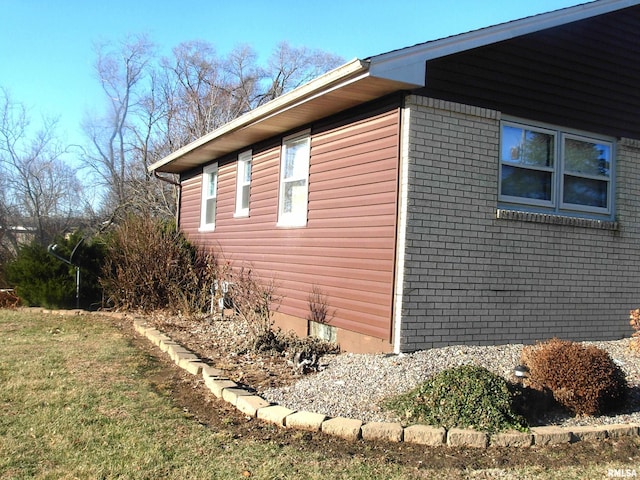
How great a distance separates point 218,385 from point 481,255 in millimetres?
3592

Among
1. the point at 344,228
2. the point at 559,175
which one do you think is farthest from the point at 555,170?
the point at 344,228

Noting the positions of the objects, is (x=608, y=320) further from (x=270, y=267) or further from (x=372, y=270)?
(x=270, y=267)

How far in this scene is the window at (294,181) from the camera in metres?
9.16

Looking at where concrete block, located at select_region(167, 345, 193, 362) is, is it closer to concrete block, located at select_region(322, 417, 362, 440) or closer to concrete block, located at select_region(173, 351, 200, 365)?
concrete block, located at select_region(173, 351, 200, 365)

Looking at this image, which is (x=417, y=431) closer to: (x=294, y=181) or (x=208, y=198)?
(x=294, y=181)

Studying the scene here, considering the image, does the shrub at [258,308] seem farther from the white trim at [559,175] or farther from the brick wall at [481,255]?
the white trim at [559,175]

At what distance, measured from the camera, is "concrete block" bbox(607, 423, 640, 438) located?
4758 mm

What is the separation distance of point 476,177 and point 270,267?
4071 mm

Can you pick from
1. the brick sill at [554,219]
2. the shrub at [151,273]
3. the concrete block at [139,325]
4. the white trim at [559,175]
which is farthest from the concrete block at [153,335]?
the white trim at [559,175]

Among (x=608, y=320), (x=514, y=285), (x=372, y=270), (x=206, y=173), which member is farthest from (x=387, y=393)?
(x=206, y=173)

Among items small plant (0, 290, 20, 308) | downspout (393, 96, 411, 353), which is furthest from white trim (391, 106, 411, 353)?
small plant (0, 290, 20, 308)

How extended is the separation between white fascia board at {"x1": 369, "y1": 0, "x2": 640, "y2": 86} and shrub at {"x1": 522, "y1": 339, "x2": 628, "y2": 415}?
327cm

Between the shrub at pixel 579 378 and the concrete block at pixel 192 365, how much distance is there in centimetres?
354

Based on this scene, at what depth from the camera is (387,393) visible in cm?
539
